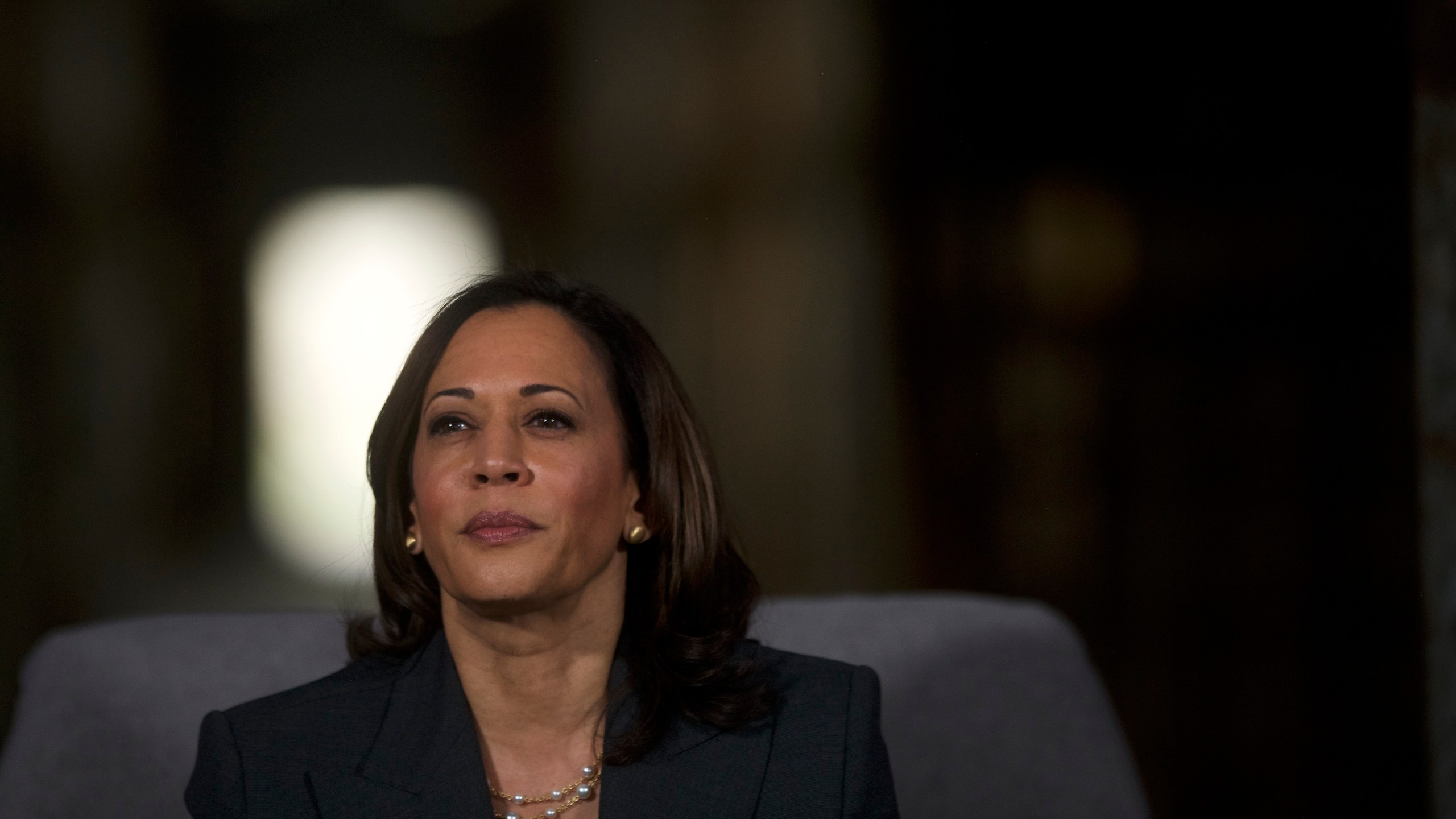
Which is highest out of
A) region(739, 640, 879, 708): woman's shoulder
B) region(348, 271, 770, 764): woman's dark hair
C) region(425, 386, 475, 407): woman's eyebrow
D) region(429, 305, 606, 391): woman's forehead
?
region(429, 305, 606, 391): woman's forehead

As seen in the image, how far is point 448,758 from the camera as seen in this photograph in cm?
138

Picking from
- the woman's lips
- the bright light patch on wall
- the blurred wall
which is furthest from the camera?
the bright light patch on wall

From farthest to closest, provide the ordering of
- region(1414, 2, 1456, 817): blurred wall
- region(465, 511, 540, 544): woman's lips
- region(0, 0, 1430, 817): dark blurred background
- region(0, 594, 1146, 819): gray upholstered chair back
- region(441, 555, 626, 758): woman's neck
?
1. region(0, 0, 1430, 817): dark blurred background
2. region(1414, 2, 1456, 817): blurred wall
3. region(0, 594, 1146, 819): gray upholstered chair back
4. region(441, 555, 626, 758): woman's neck
5. region(465, 511, 540, 544): woman's lips

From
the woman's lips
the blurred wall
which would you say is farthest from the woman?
the blurred wall

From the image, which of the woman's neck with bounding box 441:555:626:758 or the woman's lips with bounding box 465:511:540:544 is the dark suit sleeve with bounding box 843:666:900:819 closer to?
the woman's neck with bounding box 441:555:626:758

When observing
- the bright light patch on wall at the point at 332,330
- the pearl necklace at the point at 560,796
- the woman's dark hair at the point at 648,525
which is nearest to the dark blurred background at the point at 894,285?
the bright light patch on wall at the point at 332,330

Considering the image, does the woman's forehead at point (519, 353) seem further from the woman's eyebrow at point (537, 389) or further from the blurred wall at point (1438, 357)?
the blurred wall at point (1438, 357)

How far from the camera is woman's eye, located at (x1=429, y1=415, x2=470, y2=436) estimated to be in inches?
54.7

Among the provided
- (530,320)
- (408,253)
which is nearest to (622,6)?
(408,253)

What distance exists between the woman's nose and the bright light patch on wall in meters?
3.91

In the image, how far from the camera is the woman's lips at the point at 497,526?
1301 millimetres

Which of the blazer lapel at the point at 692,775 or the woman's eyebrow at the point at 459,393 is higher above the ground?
the woman's eyebrow at the point at 459,393

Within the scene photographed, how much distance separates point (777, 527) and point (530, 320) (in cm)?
336

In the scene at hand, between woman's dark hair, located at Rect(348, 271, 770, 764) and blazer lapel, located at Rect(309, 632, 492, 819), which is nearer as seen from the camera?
blazer lapel, located at Rect(309, 632, 492, 819)
